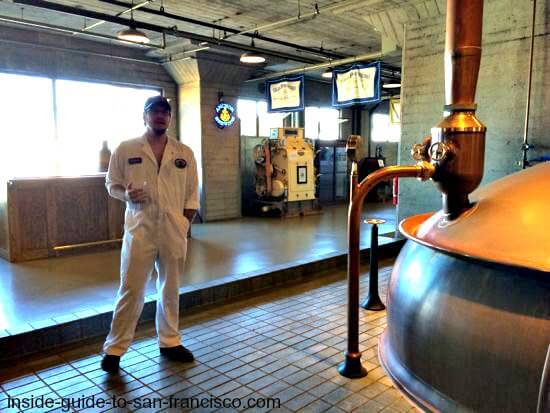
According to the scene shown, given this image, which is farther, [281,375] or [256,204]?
[256,204]

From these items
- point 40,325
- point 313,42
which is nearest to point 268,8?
Result: point 313,42

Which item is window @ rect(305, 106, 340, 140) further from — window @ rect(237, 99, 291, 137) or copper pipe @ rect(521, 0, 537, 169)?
copper pipe @ rect(521, 0, 537, 169)

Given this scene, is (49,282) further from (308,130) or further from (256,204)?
(308,130)

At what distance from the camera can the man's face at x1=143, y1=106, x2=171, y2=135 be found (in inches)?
123

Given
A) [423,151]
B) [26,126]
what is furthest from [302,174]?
[423,151]

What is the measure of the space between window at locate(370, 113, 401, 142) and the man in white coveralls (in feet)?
43.5

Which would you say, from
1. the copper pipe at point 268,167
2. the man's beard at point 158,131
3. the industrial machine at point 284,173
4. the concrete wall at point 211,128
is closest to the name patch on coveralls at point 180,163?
the man's beard at point 158,131

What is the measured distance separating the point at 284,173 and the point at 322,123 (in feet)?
13.2

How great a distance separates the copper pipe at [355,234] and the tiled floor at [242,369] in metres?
0.11

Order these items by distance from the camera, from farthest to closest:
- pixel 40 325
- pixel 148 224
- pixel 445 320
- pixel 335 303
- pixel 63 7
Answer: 1. pixel 63 7
2. pixel 335 303
3. pixel 40 325
4. pixel 148 224
5. pixel 445 320

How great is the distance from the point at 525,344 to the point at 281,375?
2079 millimetres

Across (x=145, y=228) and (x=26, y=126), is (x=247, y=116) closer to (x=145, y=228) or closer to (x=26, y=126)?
(x=26, y=126)

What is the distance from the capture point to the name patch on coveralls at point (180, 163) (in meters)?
3.19

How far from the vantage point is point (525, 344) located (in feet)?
4.06
